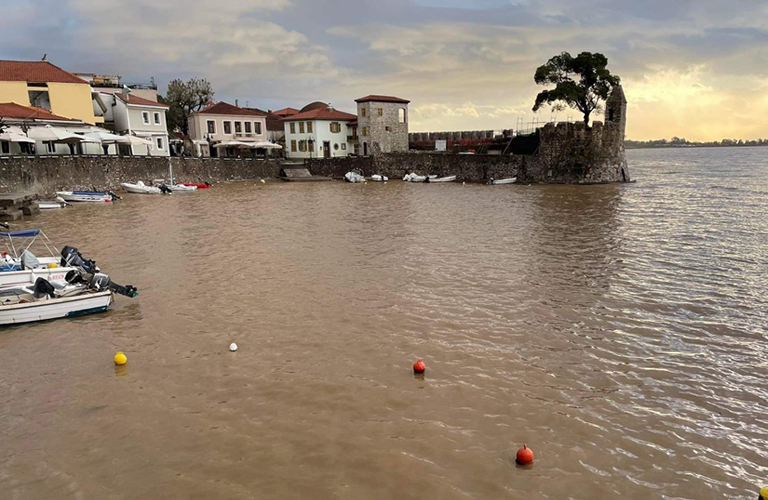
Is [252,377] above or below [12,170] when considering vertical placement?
below

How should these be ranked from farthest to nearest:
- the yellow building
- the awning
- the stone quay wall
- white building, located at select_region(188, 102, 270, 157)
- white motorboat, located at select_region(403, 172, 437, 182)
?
white building, located at select_region(188, 102, 270, 157)
white motorboat, located at select_region(403, 172, 437, 182)
the yellow building
the stone quay wall
the awning

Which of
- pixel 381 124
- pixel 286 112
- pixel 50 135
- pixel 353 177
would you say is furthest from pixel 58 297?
pixel 286 112

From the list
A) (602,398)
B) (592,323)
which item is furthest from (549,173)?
(602,398)

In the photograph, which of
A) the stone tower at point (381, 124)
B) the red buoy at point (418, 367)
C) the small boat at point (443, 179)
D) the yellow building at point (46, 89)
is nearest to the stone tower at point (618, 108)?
the small boat at point (443, 179)

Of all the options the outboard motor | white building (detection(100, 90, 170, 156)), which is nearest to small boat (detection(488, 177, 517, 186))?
white building (detection(100, 90, 170, 156))

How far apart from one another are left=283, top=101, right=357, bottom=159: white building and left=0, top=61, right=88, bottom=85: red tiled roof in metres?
26.5

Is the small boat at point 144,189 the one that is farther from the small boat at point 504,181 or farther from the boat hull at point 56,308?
the boat hull at point 56,308

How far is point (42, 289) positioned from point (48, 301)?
0.51 m

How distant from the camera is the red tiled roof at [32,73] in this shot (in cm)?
4756

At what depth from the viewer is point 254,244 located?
22.0 m

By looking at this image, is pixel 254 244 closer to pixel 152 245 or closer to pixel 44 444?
pixel 152 245

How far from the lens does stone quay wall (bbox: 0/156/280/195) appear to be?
124 ft

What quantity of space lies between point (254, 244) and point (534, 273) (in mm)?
12077

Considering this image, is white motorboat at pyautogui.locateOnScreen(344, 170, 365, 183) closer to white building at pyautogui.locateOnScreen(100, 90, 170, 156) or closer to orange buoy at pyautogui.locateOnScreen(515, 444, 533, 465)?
white building at pyautogui.locateOnScreen(100, 90, 170, 156)
